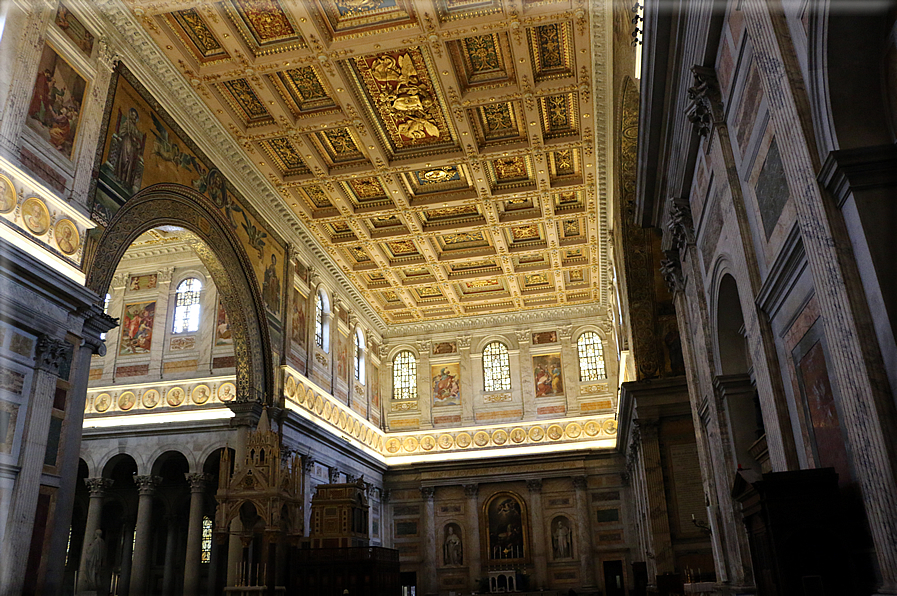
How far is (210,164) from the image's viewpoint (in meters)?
16.3

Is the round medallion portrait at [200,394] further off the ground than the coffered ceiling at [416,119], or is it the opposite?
the coffered ceiling at [416,119]

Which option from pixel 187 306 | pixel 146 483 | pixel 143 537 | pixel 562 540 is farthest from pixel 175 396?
pixel 562 540

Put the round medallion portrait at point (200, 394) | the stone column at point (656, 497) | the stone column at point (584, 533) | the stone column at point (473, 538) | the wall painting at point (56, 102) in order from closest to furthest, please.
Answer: the wall painting at point (56, 102)
the stone column at point (656, 497)
the round medallion portrait at point (200, 394)
the stone column at point (584, 533)
the stone column at point (473, 538)

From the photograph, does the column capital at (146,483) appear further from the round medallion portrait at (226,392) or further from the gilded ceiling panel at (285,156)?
the gilded ceiling panel at (285,156)

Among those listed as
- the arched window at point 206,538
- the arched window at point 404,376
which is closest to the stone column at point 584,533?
the arched window at point 404,376

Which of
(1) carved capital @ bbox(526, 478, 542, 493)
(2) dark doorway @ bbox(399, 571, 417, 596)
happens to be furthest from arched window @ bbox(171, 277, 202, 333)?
(1) carved capital @ bbox(526, 478, 542, 493)

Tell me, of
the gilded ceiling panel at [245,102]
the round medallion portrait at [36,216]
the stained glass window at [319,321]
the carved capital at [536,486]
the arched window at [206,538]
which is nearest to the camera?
the round medallion portrait at [36,216]

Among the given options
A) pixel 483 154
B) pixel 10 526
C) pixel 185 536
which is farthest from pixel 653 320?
pixel 185 536

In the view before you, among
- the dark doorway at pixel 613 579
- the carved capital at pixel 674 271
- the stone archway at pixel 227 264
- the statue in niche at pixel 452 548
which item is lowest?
the dark doorway at pixel 613 579

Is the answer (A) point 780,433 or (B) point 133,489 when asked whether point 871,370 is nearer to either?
(A) point 780,433

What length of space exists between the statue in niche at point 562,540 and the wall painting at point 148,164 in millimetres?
13460

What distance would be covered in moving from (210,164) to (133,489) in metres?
10.9

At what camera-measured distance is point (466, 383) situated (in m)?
27.5

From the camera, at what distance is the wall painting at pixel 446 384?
89.9ft
